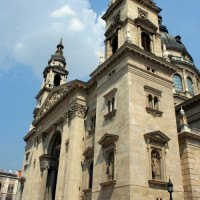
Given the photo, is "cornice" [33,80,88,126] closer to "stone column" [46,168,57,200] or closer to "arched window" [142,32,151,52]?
"arched window" [142,32,151,52]

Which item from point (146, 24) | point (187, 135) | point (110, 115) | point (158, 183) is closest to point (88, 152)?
point (110, 115)

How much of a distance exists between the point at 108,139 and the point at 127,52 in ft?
26.8

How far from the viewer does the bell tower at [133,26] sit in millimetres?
27156

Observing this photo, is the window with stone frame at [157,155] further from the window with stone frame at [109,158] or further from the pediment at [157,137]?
the window with stone frame at [109,158]

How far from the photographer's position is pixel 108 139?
22.0m

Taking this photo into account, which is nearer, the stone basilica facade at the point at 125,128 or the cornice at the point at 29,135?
the stone basilica facade at the point at 125,128

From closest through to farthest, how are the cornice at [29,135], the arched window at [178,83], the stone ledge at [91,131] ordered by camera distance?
1. the stone ledge at [91,131]
2. the cornice at [29,135]
3. the arched window at [178,83]

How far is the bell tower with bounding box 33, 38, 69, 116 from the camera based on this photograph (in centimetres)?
4888

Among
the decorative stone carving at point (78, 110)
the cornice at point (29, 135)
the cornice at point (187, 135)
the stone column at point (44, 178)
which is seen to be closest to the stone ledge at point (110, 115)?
the decorative stone carving at point (78, 110)

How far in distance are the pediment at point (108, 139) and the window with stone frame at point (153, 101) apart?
151 inches

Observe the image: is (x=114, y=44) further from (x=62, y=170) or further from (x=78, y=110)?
(x=62, y=170)

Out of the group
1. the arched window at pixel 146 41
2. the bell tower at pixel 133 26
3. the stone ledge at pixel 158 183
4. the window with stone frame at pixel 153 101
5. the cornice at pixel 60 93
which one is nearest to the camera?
the stone ledge at pixel 158 183

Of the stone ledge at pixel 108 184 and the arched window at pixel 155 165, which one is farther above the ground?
the arched window at pixel 155 165

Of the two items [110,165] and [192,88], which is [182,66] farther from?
[110,165]
